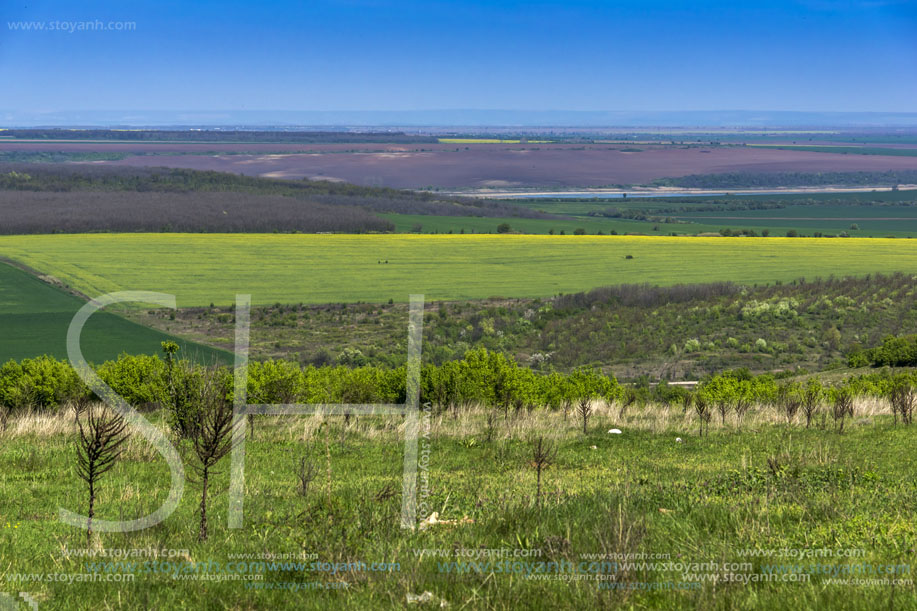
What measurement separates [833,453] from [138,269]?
62338 millimetres

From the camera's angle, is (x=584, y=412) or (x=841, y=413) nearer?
(x=584, y=412)

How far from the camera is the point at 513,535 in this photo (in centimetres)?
656

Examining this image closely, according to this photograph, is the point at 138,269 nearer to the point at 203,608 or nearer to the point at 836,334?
the point at 836,334

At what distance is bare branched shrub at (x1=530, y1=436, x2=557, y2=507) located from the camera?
796 centimetres

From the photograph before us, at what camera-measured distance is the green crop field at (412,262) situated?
59.8 meters

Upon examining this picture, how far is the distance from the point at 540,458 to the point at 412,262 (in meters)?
62.9

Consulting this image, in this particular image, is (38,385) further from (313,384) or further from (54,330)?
(54,330)

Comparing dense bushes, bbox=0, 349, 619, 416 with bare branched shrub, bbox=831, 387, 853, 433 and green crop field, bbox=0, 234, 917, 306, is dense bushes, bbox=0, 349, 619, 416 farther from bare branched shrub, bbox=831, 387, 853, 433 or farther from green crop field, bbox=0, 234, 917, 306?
green crop field, bbox=0, 234, 917, 306

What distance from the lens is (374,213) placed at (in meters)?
108

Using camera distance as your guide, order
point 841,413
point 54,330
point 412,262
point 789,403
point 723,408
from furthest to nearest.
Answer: point 412,262 → point 54,330 → point 789,403 → point 723,408 → point 841,413

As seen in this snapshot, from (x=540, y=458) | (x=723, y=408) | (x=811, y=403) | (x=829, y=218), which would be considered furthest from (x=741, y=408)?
(x=829, y=218)

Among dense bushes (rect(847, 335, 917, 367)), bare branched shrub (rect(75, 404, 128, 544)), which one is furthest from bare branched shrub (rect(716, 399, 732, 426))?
dense bushes (rect(847, 335, 917, 367))

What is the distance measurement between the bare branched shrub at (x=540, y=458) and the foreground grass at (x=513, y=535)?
15 cm

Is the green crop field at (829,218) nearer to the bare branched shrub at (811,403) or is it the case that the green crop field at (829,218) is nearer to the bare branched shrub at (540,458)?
the bare branched shrub at (811,403)
